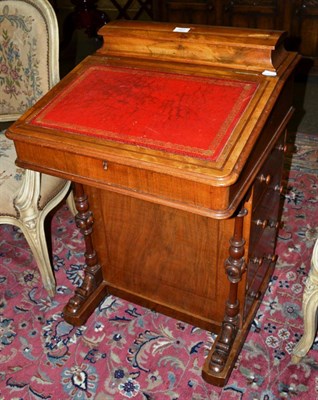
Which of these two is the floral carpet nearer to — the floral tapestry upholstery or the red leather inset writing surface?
the floral tapestry upholstery

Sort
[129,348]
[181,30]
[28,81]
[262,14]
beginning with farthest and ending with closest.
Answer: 1. [262,14]
2. [28,81]
3. [129,348]
4. [181,30]

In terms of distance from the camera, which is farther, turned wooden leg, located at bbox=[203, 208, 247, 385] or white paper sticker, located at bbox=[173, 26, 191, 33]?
turned wooden leg, located at bbox=[203, 208, 247, 385]

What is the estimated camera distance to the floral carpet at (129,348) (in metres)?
1.72

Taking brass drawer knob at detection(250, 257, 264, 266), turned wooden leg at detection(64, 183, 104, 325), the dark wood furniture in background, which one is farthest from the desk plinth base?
the dark wood furniture in background

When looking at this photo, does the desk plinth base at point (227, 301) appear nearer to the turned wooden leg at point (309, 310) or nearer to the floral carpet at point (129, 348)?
the floral carpet at point (129, 348)

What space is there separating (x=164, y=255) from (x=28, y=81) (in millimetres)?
927

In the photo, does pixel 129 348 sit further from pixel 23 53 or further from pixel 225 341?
pixel 23 53

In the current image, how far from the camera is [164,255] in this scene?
1.78 m

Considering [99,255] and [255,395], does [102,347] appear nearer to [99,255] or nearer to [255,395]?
[99,255]

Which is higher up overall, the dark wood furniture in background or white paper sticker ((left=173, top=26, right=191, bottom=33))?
white paper sticker ((left=173, top=26, right=191, bottom=33))

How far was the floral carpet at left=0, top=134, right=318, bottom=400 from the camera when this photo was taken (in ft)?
5.64

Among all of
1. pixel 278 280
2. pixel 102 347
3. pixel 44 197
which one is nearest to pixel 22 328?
pixel 102 347

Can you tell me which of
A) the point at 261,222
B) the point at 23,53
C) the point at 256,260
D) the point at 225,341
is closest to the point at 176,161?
the point at 261,222

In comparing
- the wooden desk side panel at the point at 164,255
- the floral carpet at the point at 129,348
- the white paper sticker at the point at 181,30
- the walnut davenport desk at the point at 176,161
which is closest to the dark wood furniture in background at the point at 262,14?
the floral carpet at the point at 129,348
